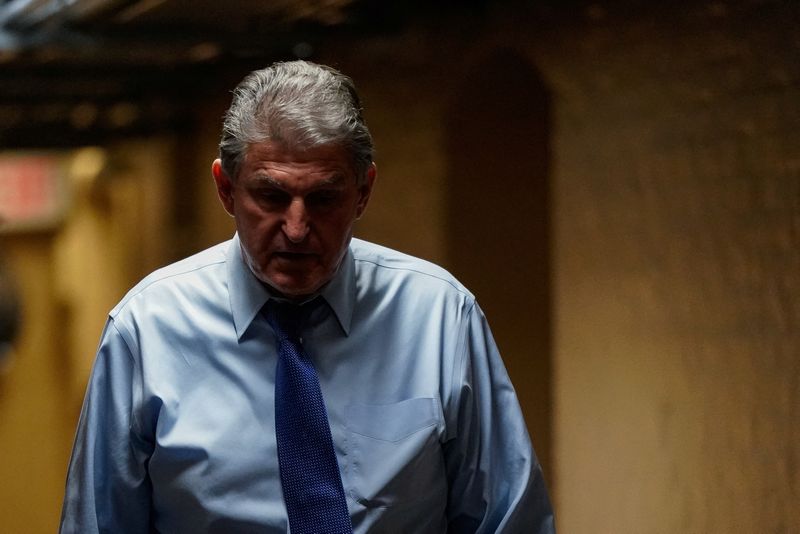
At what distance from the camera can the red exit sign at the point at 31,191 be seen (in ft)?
31.3

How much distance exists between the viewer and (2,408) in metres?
9.91

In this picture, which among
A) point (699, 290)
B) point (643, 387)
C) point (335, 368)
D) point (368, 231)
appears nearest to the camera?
point (335, 368)

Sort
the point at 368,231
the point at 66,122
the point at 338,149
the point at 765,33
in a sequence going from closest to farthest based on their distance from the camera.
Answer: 1. the point at 338,149
2. the point at 765,33
3. the point at 368,231
4. the point at 66,122

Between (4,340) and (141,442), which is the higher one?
(141,442)

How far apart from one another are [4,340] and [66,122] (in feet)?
6.54

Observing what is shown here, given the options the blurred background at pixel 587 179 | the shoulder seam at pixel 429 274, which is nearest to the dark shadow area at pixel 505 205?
the blurred background at pixel 587 179

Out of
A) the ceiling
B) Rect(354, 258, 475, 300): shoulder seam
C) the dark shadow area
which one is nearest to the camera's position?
Rect(354, 258, 475, 300): shoulder seam

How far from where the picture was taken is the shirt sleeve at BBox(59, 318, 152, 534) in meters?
2.09

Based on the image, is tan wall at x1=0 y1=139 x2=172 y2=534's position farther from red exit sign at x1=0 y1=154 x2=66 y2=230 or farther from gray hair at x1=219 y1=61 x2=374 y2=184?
gray hair at x1=219 y1=61 x2=374 y2=184

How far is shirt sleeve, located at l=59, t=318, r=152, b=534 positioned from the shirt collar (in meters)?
0.21

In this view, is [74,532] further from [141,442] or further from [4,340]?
[4,340]

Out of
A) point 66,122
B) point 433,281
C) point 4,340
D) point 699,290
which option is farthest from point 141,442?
point 4,340

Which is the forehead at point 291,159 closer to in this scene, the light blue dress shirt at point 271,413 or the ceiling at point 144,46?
the light blue dress shirt at point 271,413

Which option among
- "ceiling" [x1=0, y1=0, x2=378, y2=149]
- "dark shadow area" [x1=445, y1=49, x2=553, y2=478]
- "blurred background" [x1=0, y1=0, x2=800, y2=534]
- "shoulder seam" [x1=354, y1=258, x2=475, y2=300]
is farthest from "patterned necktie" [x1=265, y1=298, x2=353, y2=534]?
"dark shadow area" [x1=445, y1=49, x2=553, y2=478]
